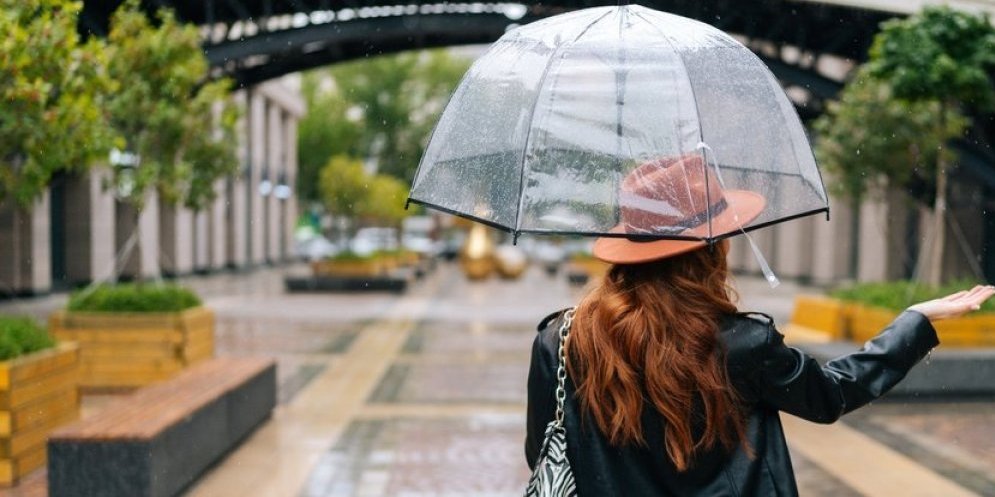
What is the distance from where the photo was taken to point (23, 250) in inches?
1023

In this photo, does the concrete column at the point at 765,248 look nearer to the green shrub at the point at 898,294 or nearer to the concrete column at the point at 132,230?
the concrete column at the point at 132,230

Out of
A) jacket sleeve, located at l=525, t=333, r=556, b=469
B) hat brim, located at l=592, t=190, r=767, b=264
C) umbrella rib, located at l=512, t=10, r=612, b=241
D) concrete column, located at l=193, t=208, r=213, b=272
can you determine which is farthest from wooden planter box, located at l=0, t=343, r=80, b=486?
concrete column, located at l=193, t=208, r=213, b=272

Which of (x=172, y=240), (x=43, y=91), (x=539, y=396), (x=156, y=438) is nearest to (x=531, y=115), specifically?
(x=539, y=396)

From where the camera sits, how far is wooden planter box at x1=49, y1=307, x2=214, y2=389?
10594 millimetres

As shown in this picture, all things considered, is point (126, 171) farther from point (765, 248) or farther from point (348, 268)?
point (765, 248)

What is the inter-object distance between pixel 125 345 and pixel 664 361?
920cm

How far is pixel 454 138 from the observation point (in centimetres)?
326

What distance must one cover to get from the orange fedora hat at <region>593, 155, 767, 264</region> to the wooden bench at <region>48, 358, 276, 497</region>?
3.93 m

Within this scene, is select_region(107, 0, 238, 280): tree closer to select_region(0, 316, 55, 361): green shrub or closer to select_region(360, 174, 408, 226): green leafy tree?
select_region(0, 316, 55, 361): green shrub

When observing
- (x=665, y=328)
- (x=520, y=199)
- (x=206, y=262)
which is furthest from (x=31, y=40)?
(x=206, y=262)

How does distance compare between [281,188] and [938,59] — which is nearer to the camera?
[938,59]

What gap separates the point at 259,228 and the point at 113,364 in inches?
1840

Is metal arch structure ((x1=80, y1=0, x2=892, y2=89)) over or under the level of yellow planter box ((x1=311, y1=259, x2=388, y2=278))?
over

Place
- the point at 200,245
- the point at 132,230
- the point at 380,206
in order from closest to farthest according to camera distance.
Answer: the point at 132,230 < the point at 200,245 < the point at 380,206
